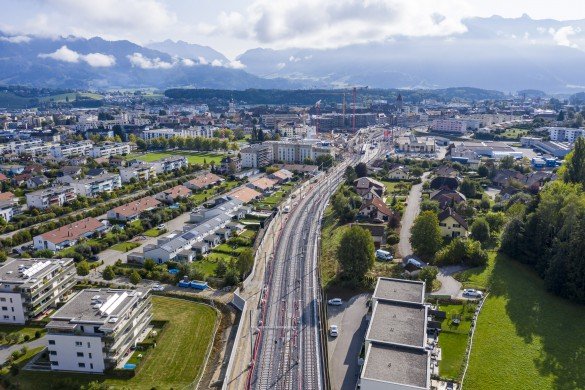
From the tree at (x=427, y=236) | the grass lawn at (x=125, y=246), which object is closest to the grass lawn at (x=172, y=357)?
the grass lawn at (x=125, y=246)

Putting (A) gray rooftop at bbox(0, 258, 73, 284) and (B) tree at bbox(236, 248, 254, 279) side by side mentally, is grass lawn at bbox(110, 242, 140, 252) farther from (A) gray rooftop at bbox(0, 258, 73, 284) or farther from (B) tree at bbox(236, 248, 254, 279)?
(B) tree at bbox(236, 248, 254, 279)

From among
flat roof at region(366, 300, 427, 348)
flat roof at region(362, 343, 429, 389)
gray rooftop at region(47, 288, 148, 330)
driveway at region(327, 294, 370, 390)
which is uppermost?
gray rooftop at region(47, 288, 148, 330)

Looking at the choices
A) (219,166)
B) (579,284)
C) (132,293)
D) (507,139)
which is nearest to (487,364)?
(579,284)

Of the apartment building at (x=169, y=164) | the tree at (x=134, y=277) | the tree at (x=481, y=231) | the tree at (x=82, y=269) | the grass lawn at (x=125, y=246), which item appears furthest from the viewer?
the apartment building at (x=169, y=164)

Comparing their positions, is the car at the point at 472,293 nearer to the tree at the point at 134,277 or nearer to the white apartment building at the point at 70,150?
the tree at the point at 134,277

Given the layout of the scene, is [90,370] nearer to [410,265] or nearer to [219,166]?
[410,265]

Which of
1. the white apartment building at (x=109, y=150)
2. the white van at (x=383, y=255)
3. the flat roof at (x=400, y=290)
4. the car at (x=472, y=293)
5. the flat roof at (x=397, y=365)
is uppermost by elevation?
the white apartment building at (x=109, y=150)

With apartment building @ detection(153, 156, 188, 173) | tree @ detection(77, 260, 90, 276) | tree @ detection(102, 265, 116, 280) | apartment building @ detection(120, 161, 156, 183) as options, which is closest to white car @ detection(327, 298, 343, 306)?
tree @ detection(102, 265, 116, 280)
